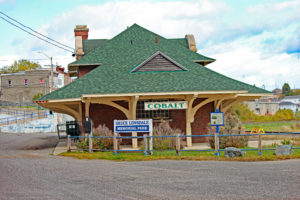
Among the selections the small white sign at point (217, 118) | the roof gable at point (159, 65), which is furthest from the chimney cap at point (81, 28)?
the small white sign at point (217, 118)

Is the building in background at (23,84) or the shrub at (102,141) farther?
the building in background at (23,84)

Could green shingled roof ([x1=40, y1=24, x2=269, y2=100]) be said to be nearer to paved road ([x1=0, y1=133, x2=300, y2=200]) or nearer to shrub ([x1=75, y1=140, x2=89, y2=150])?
shrub ([x1=75, y1=140, x2=89, y2=150])

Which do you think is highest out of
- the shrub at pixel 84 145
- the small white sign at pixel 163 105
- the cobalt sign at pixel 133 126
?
the small white sign at pixel 163 105

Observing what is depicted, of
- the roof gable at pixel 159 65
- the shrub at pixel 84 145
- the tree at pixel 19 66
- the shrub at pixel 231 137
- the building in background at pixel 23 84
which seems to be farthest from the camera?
the tree at pixel 19 66

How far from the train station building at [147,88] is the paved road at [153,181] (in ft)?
21.3

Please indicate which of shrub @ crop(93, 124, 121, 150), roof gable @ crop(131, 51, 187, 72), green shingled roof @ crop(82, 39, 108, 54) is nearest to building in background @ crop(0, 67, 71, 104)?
green shingled roof @ crop(82, 39, 108, 54)

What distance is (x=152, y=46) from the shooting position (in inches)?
1040

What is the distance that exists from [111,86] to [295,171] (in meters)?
11.7

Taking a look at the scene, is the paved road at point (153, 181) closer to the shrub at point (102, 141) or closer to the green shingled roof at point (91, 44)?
the shrub at point (102, 141)

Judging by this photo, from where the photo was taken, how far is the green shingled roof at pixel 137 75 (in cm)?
2119

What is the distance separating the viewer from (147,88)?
2094 centimetres

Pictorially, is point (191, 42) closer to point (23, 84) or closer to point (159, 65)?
point (159, 65)

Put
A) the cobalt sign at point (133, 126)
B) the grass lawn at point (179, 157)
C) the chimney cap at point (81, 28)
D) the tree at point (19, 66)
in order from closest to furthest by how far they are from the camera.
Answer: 1. the grass lawn at point (179, 157)
2. the cobalt sign at point (133, 126)
3. the chimney cap at point (81, 28)
4. the tree at point (19, 66)

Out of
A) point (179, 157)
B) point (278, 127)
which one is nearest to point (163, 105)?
point (179, 157)
